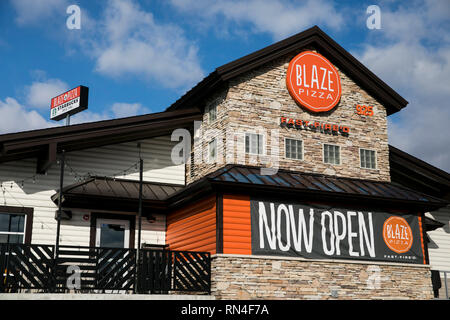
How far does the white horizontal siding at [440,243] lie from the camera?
967 inches

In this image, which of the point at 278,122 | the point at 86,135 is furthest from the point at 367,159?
the point at 86,135

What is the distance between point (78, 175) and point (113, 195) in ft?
5.72

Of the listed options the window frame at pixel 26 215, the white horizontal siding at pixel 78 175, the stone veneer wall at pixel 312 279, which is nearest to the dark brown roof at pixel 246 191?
the white horizontal siding at pixel 78 175

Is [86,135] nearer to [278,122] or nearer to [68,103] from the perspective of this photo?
[278,122]

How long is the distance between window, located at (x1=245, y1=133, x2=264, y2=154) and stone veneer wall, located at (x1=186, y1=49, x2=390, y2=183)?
0.62ft

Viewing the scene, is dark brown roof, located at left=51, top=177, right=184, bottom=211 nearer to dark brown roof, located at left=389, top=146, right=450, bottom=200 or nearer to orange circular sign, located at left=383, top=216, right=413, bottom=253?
orange circular sign, located at left=383, top=216, right=413, bottom=253

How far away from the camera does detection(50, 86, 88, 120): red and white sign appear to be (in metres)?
26.4

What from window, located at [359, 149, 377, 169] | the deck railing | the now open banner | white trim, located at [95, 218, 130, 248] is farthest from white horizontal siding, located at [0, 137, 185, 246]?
window, located at [359, 149, 377, 169]

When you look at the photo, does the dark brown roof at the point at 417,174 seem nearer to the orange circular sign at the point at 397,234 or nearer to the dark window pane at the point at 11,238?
the orange circular sign at the point at 397,234

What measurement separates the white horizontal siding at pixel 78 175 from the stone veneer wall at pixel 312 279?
4.79 metres

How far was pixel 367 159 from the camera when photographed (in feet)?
71.6

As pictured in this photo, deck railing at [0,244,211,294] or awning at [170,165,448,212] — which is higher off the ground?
awning at [170,165,448,212]
